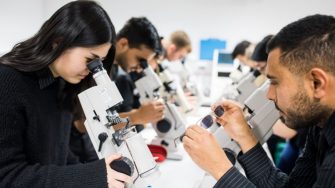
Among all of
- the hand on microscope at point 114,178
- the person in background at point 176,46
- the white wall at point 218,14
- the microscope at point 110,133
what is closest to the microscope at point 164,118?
the microscope at point 110,133

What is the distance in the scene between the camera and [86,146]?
74.2 inches

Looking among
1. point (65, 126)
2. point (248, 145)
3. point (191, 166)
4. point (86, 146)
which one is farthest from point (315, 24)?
point (86, 146)

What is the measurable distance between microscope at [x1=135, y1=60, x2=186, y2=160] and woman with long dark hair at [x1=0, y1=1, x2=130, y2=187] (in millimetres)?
866

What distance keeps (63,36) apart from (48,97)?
252 mm

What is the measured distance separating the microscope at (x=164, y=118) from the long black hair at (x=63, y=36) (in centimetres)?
96

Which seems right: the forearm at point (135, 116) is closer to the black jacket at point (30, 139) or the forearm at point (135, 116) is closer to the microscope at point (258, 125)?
the microscope at point (258, 125)

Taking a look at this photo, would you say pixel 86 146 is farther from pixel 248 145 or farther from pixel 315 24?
pixel 315 24

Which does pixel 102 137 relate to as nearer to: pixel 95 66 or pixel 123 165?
pixel 123 165

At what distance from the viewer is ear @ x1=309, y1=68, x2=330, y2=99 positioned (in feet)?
3.25

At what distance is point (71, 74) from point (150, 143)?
1.16 m

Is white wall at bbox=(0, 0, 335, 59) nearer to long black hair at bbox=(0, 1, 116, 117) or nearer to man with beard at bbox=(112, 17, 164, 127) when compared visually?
man with beard at bbox=(112, 17, 164, 127)

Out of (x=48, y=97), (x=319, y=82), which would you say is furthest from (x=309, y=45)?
(x=48, y=97)

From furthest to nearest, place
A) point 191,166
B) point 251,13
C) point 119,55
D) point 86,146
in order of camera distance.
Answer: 1. point 251,13
2. point 119,55
3. point 191,166
4. point 86,146

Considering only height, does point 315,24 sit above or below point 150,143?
above
